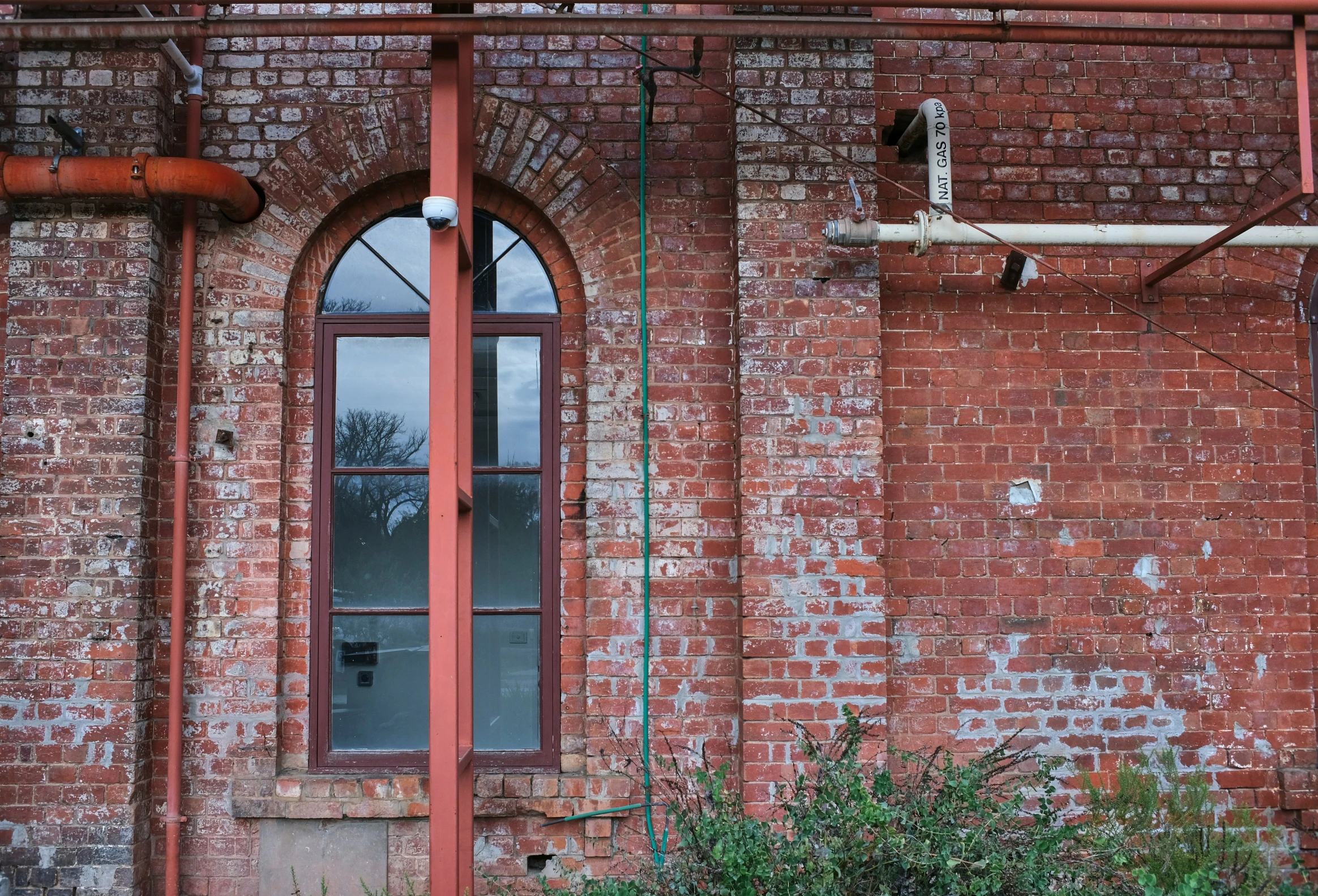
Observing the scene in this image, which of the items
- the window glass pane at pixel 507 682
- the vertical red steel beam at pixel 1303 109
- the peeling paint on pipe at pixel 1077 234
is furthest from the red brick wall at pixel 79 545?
the vertical red steel beam at pixel 1303 109

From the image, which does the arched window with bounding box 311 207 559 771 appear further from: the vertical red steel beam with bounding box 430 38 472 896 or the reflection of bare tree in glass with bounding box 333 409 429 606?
the vertical red steel beam with bounding box 430 38 472 896

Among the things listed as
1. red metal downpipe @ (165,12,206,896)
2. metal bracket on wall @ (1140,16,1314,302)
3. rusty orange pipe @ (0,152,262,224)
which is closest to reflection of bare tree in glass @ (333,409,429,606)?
red metal downpipe @ (165,12,206,896)

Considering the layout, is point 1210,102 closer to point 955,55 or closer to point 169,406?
point 955,55

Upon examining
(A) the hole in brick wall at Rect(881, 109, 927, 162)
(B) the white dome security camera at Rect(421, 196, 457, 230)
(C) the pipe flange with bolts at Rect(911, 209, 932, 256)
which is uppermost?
(A) the hole in brick wall at Rect(881, 109, 927, 162)

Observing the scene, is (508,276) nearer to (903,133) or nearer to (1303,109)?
(903,133)

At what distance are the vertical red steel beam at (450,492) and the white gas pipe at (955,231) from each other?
5.02ft

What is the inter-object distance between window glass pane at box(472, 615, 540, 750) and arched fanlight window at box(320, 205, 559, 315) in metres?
1.39

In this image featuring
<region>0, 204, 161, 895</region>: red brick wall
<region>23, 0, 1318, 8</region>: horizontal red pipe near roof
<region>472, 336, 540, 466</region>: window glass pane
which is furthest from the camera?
<region>472, 336, 540, 466</region>: window glass pane

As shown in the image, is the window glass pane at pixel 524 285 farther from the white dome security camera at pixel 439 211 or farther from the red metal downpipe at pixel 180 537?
the red metal downpipe at pixel 180 537

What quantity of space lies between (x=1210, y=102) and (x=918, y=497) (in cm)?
228

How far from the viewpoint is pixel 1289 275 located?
4.47 m

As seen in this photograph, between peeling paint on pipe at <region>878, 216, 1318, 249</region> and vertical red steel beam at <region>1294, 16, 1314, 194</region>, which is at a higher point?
vertical red steel beam at <region>1294, 16, 1314, 194</region>

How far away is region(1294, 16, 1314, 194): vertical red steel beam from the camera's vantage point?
3652 millimetres

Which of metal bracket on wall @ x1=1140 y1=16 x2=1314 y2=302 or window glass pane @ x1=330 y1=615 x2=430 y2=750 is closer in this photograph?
metal bracket on wall @ x1=1140 y1=16 x2=1314 y2=302
